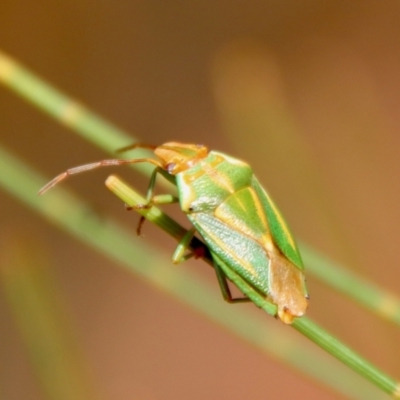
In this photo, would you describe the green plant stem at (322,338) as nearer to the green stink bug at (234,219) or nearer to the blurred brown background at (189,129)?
the green stink bug at (234,219)

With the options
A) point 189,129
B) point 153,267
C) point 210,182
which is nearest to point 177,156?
point 210,182

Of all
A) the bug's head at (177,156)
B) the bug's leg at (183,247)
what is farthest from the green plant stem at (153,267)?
the bug's head at (177,156)

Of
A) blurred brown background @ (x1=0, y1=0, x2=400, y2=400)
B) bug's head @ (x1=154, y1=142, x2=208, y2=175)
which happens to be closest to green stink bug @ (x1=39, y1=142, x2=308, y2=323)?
bug's head @ (x1=154, y1=142, x2=208, y2=175)

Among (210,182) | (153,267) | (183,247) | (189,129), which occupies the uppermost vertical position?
(210,182)

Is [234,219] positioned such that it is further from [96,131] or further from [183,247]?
[96,131]

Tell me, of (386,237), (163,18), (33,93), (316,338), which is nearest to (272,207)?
A: (316,338)

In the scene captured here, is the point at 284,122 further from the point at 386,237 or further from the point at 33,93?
the point at 386,237
